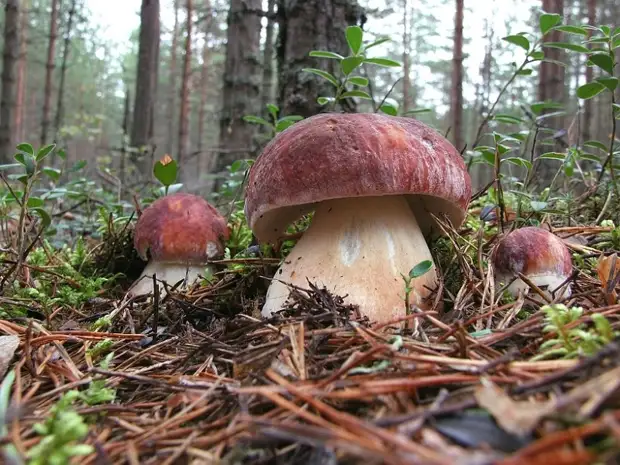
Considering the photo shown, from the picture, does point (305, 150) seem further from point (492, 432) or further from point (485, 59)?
point (485, 59)

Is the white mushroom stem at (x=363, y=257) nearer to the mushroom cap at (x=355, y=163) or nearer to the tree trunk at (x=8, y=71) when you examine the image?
the mushroom cap at (x=355, y=163)

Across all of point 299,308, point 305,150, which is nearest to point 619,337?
point 299,308

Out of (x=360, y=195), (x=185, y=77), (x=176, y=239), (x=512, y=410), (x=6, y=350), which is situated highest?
(x=185, y=77)

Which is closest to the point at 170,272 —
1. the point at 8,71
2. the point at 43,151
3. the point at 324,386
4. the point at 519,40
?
the point at 43,151

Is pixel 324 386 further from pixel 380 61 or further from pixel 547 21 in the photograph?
pixel 547 21

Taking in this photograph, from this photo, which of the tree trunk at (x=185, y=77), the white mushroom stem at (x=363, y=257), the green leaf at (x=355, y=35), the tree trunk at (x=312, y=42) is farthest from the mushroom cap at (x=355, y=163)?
the tree trunk at (x=185, y=77)

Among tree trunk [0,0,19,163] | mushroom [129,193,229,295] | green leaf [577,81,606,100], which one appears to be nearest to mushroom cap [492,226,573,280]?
green leaf [577,81,606,100]
